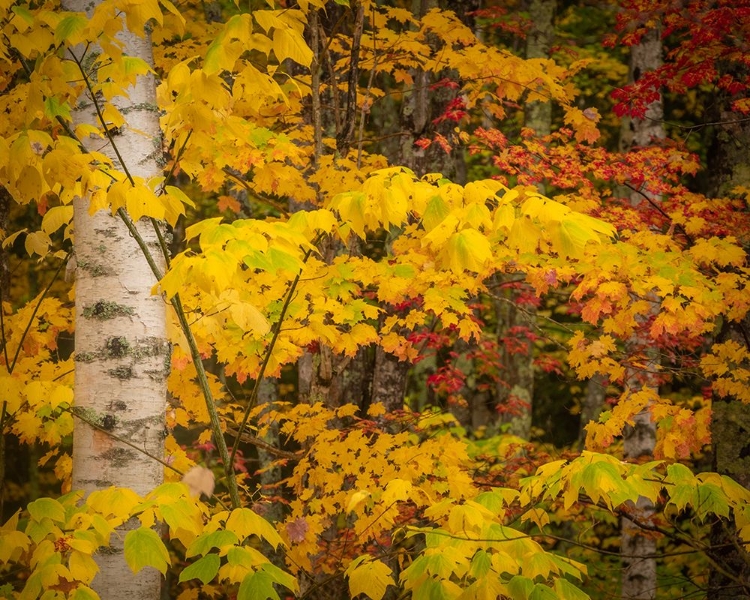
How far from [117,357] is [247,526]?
848 mm

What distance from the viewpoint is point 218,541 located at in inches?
86.7

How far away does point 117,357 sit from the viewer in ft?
8.87

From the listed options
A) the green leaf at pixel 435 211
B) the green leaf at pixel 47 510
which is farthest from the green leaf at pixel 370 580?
the green leaf at pixel 435 211

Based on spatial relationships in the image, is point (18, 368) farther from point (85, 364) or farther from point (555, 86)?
point (555, 86)

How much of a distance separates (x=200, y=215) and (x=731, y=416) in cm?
1075

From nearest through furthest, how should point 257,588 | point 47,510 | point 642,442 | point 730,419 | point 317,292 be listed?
point 257,588 < point 47,510 < point 317,292 < point 730,419 < point 642,442

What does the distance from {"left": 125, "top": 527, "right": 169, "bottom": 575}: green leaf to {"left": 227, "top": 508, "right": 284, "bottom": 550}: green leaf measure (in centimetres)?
24

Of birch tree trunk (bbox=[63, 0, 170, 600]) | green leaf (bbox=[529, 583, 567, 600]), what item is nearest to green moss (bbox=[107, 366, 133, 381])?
birch tree trunk (bbox=[63, 0, 170, 600])

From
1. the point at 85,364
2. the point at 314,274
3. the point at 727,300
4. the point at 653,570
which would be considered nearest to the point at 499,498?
the point at 85,364

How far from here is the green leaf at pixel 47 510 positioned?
2309 millimetres

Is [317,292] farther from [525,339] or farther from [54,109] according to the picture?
[525,339]

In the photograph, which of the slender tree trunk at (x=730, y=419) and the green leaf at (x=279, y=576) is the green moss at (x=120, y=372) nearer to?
the green leaf at (x=279, y=576)

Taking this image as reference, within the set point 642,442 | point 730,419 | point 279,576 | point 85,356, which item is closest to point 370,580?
point 279,576

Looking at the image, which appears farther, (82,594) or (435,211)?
(435,211)
